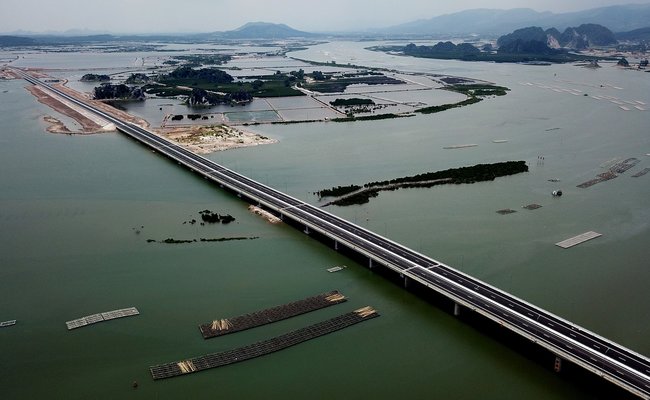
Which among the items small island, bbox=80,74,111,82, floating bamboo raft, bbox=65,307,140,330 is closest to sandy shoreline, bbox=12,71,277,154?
small island, bbox=80,74,111,82

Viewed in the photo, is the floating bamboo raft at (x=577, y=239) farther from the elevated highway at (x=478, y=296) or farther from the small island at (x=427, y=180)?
the small island at (x=427, y=180)

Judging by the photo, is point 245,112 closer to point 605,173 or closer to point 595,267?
point 605,173

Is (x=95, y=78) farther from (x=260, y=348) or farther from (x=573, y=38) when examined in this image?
(x=573, y=38)

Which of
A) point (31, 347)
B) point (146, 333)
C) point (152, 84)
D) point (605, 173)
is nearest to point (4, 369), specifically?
point (31, 347)

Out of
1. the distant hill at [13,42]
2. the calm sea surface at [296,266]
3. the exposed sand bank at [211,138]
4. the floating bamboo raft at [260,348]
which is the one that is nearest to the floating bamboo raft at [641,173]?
the calm sea surface at [296,266]

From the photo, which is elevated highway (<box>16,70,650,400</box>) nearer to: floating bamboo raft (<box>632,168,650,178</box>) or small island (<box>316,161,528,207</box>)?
small island (<box>316,161,528,207</box>)

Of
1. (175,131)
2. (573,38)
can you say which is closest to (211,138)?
(175,131)
